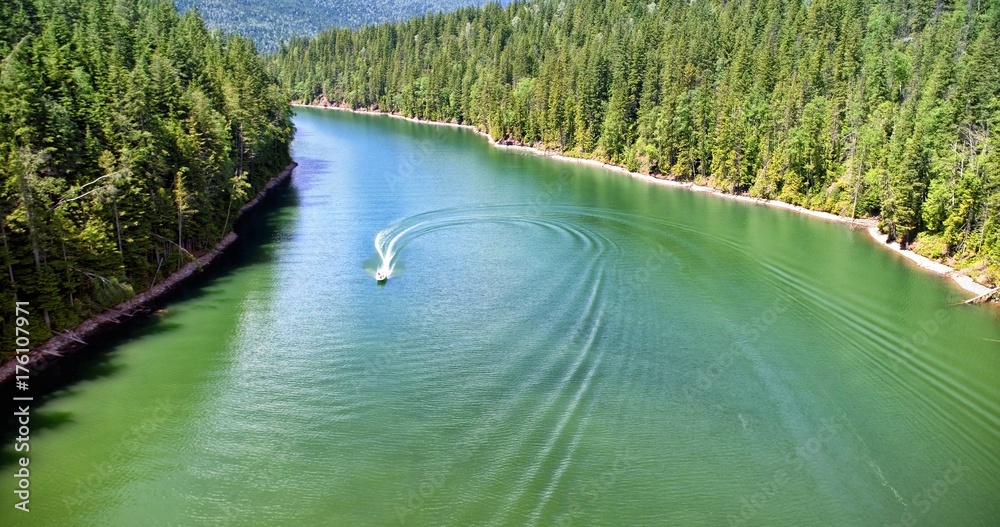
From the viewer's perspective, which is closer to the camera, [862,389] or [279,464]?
[279,464]

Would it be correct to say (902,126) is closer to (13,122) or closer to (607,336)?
(607,336)

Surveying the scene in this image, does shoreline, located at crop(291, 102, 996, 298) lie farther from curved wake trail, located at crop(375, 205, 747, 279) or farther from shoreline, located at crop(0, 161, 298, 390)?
shoreline, located at crop(0, 161, 298, 390)

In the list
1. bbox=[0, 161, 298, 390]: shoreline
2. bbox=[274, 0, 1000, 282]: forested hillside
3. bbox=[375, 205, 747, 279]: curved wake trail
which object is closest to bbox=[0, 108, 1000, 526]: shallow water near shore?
bbox=[0, 161, 298, 390]: shoreline

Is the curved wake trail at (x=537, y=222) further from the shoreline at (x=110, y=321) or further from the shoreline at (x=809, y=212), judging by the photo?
the shoreline at (x=809, y=212)

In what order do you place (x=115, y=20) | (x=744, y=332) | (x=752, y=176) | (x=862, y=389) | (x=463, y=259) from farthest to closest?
(x=752, y=176) → (x=115, y=20) → (x=463, y=259) → (x=744, y=332) → (x=862, y=389)

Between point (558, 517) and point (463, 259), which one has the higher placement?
point (463, 259)

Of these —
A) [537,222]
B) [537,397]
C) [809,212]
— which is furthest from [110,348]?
[809,212]

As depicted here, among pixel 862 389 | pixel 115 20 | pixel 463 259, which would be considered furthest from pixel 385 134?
pixel 862 389
